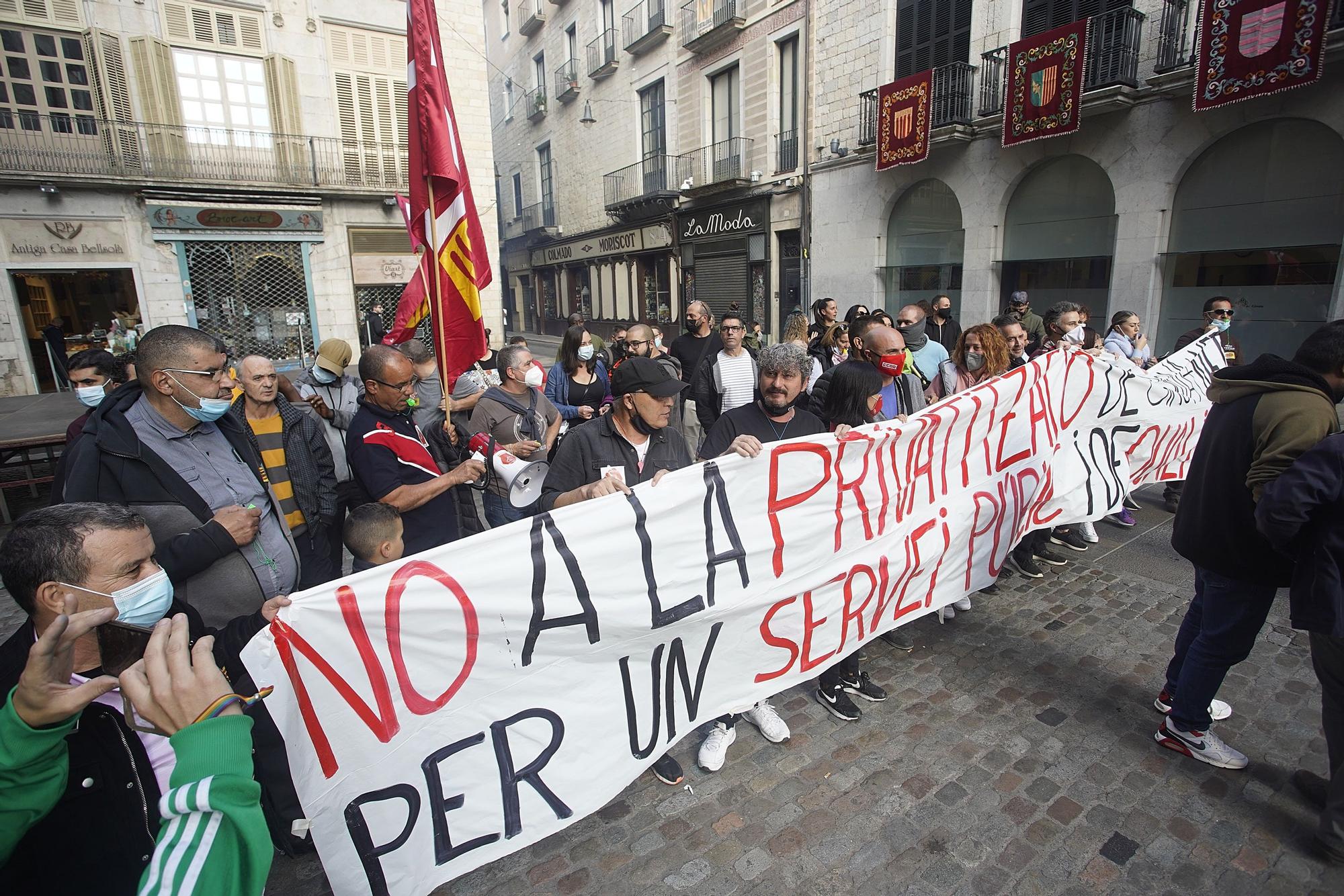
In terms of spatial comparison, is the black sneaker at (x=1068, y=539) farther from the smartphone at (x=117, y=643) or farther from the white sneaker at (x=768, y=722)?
the smartphone at (x=117, y=643)

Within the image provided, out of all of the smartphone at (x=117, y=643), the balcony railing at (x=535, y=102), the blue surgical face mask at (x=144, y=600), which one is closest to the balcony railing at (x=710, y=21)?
the balcony railing at (x=535, y=102)

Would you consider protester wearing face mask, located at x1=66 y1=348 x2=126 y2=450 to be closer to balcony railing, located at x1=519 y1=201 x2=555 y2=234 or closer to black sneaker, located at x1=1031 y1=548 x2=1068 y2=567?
black sneaker, located at x1=1031 y1=548 x2=1068 y2=567

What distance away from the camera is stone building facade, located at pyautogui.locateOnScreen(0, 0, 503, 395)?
14398mm

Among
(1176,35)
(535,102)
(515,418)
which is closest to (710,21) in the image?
(1176,35)

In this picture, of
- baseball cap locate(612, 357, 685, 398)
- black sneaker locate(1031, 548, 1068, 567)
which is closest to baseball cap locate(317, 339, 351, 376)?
baseball cap locate(612, 357, 685, 398)

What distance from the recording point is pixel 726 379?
5.72 m

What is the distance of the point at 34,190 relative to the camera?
1442cm

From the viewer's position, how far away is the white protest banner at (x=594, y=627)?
6.64ft

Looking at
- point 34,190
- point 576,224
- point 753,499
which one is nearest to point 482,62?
point 34,190

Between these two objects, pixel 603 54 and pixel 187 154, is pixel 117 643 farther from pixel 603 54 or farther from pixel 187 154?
pixel 603 54

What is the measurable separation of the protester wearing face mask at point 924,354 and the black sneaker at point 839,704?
2.64 m

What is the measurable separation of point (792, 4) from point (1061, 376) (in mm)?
16274

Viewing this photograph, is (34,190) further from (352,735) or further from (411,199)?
(352,735)

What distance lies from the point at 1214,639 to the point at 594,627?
8.60 feet
